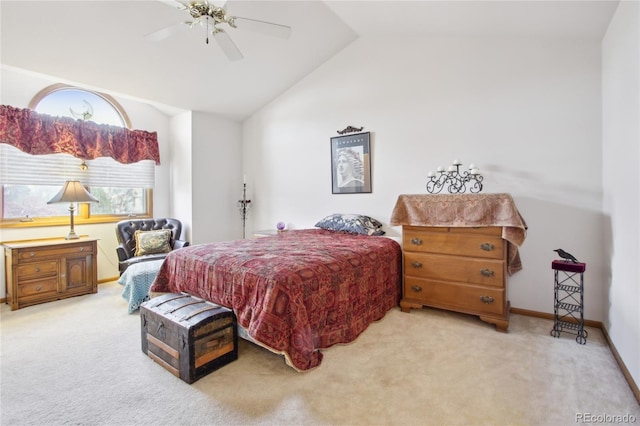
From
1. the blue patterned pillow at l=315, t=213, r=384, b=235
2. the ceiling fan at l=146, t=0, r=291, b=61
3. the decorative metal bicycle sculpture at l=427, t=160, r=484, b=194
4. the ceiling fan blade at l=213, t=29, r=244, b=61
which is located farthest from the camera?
the blue patterned pillow at l=315, t=213, r=384, b=235

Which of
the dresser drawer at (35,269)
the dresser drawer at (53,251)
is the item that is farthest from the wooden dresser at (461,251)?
the dresser drawer at (35,269)

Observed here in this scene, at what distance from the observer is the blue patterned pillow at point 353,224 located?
11.6 feet

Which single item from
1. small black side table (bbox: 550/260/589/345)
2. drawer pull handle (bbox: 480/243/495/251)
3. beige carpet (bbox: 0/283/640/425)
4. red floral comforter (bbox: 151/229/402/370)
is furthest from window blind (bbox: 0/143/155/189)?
small black side table (bbox: 550/260/589/345)

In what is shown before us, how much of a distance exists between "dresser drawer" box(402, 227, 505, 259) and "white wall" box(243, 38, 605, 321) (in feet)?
2.08

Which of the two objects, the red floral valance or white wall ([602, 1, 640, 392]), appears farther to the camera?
the red floral valance

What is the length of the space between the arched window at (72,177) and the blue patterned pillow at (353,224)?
3.03 meters

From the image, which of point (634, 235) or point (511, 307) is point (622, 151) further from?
point (511, 307)

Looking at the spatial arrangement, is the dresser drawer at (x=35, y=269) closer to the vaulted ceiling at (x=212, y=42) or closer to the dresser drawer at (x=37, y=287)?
the dresser drawer at (x=37, y=287)

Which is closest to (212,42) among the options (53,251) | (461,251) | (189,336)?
(53,251)

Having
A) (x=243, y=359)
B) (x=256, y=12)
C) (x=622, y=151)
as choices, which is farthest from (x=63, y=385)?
(x=622, y=151)

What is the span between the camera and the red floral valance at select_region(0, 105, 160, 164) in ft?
10.7

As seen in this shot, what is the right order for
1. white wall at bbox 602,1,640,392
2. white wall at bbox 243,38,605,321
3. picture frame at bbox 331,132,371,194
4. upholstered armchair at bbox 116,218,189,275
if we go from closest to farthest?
1. white wall at bbox 602,1,640,392
2. white wall at bbox 243,38,605,321
3. upholstered armchair at bbox 116,218,189,275
4. picture frame at bbox 331,132,371,194

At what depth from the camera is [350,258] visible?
2.48 metres

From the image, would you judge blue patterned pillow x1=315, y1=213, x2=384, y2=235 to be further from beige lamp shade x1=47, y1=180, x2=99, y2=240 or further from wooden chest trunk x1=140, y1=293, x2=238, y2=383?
beige lamp shade x1=47, y1=180, x2=99, y2=240
